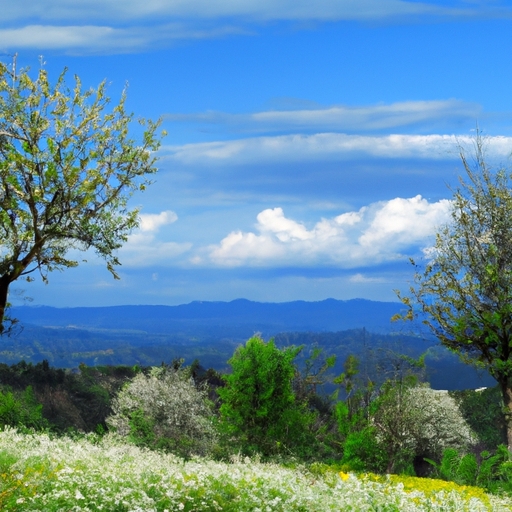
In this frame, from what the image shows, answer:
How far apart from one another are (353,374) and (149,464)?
46.7 ft

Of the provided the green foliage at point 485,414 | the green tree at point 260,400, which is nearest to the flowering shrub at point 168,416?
the green tree at point 260,400

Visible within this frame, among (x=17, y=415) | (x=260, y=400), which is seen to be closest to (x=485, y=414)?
(x=260, y=400)

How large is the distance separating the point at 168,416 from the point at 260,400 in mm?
4066

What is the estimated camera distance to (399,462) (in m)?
24.1

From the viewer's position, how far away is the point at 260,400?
19609 millimetres

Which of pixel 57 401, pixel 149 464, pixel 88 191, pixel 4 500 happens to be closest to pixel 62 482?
pixel 4 500

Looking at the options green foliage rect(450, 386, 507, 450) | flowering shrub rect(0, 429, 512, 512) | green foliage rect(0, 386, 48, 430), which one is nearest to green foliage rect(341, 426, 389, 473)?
flowering shrub rect(0, 429, 512, 512)

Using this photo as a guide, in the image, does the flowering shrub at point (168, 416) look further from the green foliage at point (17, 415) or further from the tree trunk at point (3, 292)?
the tree trunk at point (3, 292)

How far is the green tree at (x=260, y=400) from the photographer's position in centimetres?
1952

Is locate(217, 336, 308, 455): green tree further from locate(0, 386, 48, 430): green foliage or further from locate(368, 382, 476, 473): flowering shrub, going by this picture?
locate(0, 386, 48, 430): green foliage

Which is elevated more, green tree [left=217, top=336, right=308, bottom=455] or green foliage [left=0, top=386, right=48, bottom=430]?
green tree [left=217, top=336, right=308, bottom=455]

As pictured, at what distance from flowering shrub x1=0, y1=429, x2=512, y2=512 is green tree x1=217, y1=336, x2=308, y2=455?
6.35 m

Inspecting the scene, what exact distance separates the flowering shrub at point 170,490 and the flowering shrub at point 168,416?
8214 millimetres

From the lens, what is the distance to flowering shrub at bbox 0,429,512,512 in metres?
10.1
